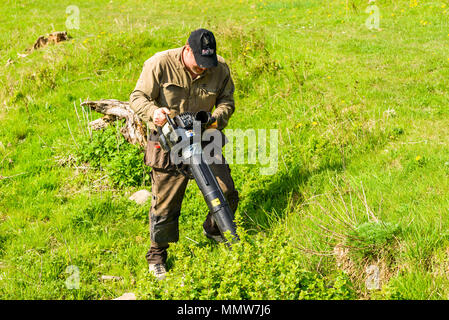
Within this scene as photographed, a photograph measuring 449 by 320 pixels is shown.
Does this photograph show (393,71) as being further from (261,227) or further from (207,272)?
(207,272)

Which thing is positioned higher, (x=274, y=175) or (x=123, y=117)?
(x=123, y=117)

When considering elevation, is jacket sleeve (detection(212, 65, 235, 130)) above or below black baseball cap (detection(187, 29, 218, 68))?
below

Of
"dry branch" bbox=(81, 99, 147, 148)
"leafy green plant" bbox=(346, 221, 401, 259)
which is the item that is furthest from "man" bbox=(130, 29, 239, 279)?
"dry branch" bbox=(81, 99, 147, 148)

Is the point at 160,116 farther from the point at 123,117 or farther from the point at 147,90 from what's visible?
the point at 123,117

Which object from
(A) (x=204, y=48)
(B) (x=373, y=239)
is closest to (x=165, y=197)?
(A) (x=204, y=48)

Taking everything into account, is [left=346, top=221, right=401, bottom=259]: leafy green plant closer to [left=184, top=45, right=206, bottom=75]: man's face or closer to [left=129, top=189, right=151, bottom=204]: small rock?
[left=184, top=45, right=206, bottom=75]: man's face

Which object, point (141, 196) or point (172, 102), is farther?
point (141, 196)

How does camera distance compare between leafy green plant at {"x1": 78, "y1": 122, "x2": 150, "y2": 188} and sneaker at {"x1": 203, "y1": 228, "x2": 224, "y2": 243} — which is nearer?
sneaker at {"x1": 203, "y1": 228, "x2": 224, "y2": 243}

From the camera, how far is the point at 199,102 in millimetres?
4250

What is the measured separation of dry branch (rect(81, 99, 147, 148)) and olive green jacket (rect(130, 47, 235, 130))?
1.99 meters

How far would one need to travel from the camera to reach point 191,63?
3.99 meters

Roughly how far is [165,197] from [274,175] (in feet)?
5.97

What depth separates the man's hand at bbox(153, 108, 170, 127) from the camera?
3820 millimetres
